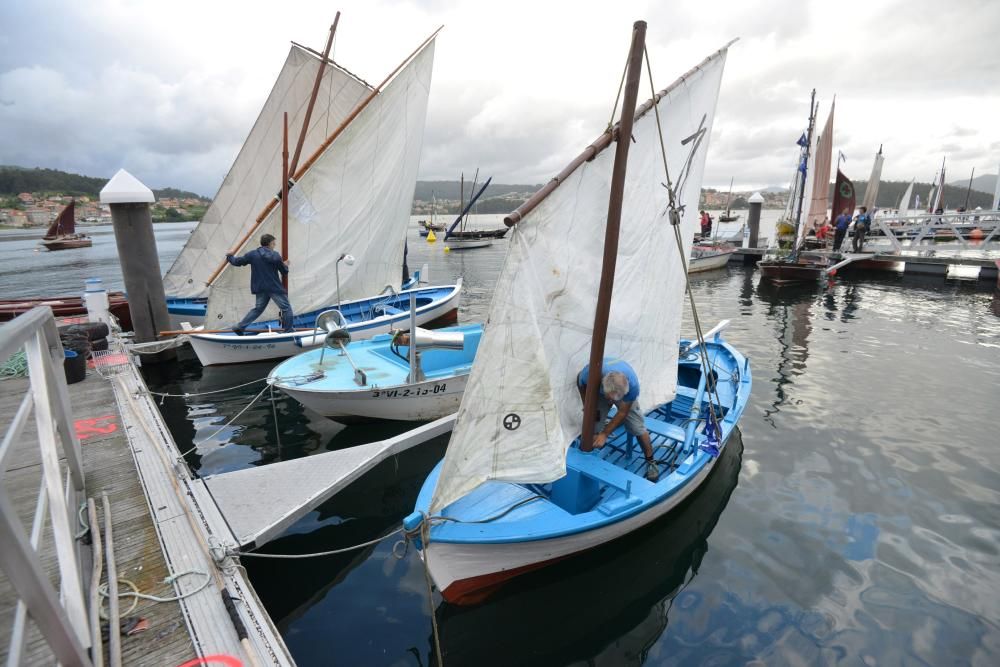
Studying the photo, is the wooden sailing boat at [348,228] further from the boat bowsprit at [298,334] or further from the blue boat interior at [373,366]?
the blue boat interior at [373,366]

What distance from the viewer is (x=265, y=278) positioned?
42.9 feet

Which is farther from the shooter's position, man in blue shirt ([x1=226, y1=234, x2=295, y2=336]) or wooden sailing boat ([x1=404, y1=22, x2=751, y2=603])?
man in blue shirt ([x1=226, y1=234, x2=295, y2=336])

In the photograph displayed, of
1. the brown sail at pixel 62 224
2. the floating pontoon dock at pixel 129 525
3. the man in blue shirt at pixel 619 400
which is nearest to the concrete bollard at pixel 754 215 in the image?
the man in blue shirt at pixel 619 400

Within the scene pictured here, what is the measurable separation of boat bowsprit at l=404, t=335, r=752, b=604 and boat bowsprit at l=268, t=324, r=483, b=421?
3417 millimetres

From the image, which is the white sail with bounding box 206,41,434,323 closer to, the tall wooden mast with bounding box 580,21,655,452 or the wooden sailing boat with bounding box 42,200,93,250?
the tall wooden mast with bounding box 580,21,655,452

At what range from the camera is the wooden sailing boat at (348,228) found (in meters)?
13.5

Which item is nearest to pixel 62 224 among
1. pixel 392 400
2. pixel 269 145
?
pixel 269 145

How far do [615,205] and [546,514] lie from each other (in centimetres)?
362

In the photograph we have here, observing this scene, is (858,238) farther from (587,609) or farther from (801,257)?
(587,609)

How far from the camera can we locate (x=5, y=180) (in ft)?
354

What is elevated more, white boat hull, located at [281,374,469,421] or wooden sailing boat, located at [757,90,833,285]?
wooden sailing boat, located at [757,90,833,285]

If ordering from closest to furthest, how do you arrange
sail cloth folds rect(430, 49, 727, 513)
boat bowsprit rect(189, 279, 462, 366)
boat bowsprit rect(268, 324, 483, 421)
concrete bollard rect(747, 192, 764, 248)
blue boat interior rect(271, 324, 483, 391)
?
sail cloth folds rect(430, 49, 727, 513), boat bowsprit rect(268, 324, 483, 421), blue boat interior rect(271, 324, 483, 391), boat bowsprit rect(189, 279, 462, 366), concrete bollard rect(747, 192, 764, 248)

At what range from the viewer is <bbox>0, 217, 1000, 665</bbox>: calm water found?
5164mm

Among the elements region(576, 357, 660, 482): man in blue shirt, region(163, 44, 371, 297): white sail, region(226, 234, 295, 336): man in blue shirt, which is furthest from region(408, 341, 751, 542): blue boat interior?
region(163, 44, 371, 297): white sail
